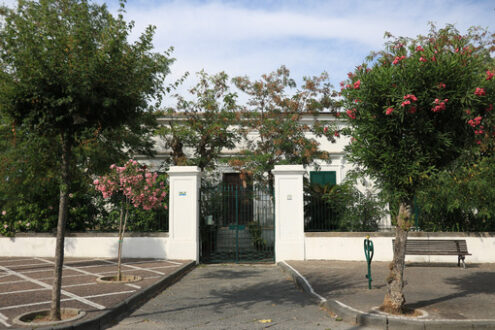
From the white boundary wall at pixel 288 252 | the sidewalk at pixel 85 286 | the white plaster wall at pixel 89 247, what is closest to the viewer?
the sidewalk at pixel 85 286

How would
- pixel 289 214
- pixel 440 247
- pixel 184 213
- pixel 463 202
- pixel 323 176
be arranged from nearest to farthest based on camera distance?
1. pixel 440 247
2. pixel 463 202
3. pixel 289 214
4. pixel 184 213
5. pixel 323 176

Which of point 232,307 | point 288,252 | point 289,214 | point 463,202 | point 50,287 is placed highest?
point 463,202

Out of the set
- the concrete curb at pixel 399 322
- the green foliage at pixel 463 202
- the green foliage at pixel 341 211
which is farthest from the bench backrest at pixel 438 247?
the concrete curb at pixel 399 322

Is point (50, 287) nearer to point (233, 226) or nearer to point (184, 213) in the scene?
point (184, 213)

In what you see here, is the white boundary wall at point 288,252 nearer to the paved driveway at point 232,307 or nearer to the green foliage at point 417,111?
the paved driveway at point 232,307

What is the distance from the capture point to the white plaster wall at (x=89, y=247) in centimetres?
1193

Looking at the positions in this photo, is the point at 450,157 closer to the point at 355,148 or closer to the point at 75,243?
the point at 355,148

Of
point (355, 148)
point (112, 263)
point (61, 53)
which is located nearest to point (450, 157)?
point (355, 148)

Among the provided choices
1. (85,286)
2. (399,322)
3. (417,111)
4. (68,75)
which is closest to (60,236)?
(68,75)

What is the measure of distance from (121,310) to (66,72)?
363 centimetres

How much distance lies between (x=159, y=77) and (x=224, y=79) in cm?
920

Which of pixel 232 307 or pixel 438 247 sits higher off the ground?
pixel 438 247

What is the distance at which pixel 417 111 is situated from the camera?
18.7 ft

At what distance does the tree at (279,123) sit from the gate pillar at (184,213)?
9.94ft
